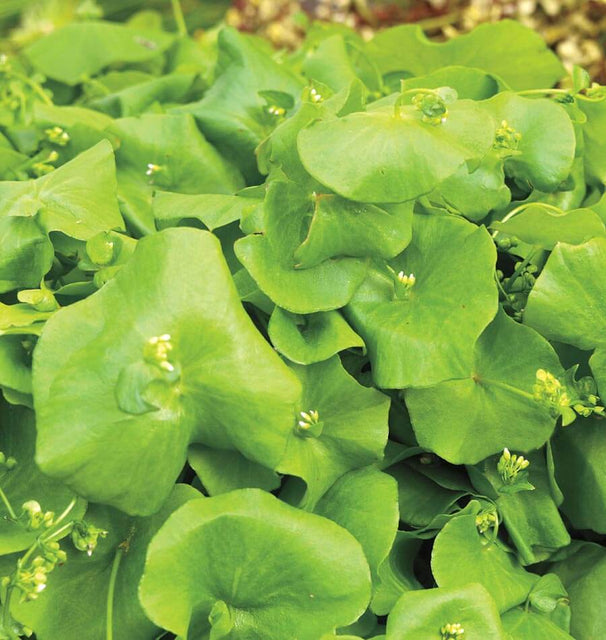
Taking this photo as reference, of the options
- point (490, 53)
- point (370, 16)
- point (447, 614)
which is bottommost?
point (370, 16)

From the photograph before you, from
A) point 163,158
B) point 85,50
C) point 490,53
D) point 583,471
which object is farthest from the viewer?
point 85,50

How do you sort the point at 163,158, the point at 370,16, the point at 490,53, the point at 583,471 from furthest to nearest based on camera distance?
1. the point at 370,16
2. the point at 490,53
3. the point at 163,158
4. the point at 583,471

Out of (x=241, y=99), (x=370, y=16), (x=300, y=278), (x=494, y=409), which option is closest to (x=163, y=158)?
(x=241, y=99)

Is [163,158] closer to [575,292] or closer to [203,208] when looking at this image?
[203,208]

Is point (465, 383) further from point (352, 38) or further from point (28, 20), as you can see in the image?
point (28, 20)

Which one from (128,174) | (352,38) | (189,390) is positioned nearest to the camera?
(189,390)

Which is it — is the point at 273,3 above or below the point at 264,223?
below

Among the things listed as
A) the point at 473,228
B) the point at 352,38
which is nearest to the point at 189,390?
the point at 473,228

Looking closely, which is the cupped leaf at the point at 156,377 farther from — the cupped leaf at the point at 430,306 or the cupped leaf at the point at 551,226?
the cupped leaf at the point at 551,226
